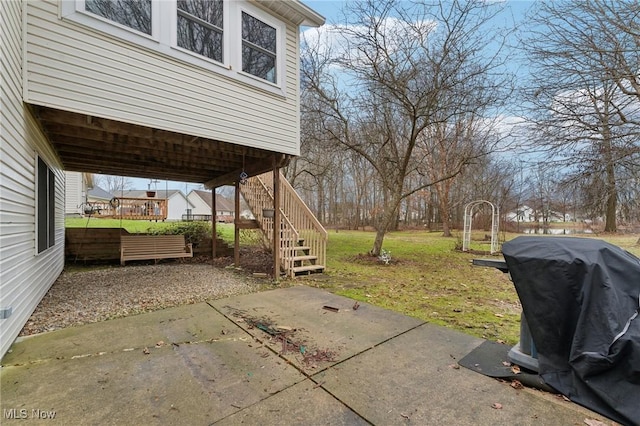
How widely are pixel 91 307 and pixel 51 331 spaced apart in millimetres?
885

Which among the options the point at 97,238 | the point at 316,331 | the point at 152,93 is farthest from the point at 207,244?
the point at 316,331

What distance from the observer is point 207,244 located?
9398mm

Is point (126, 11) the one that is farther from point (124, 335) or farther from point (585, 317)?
point (585, 317)

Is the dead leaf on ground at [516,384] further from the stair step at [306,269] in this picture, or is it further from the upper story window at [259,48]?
the upper story window at [259,48]

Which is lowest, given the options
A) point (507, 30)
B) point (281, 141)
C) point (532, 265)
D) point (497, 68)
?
point (532, 265)

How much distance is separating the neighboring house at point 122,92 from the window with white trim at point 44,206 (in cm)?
2

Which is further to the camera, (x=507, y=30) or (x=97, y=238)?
(x=97, y=238)

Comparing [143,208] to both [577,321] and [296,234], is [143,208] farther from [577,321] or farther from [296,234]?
[577,321]

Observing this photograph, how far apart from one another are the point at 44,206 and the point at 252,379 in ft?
14.7

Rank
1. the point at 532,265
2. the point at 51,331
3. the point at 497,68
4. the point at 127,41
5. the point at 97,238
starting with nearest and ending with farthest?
the point at 532,265 < the point at 51,331 < the point at 127,41 < the point at 497,68 < the point at 97,238

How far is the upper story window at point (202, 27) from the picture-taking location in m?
4.38

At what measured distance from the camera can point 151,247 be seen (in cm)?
778

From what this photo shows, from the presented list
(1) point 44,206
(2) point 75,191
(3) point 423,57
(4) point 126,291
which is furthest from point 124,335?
(2) point 75,191

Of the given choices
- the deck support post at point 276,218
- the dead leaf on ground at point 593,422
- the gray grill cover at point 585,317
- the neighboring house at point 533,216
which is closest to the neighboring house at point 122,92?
the deck support post at point 276,218
